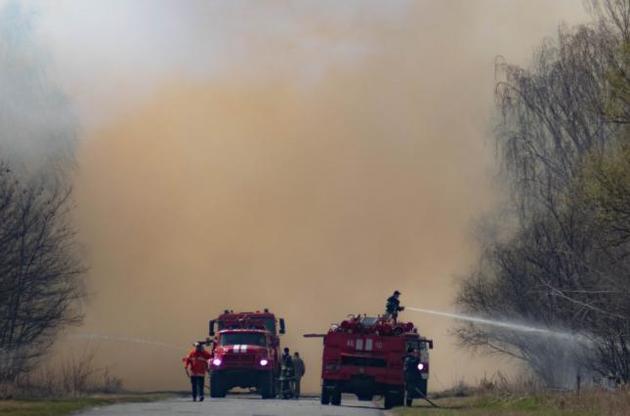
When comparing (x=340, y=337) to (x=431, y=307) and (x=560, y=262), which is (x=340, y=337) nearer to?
(x=560, y=262)

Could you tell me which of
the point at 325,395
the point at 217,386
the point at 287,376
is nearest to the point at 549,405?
the point at 325,395

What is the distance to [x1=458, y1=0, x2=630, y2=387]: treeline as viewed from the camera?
37.2 metres

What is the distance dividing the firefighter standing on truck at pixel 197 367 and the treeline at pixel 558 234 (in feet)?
34.0

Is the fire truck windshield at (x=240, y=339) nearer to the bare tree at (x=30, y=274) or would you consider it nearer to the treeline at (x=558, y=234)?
the bare tree at (x=30, y=274)

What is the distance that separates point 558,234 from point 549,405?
478 inches

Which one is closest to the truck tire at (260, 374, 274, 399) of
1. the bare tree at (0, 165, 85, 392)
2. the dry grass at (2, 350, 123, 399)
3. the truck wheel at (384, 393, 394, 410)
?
the dry grass at (2, 350, 123, 399)

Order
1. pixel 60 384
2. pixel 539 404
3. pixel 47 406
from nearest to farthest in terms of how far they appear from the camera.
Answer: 1. pixel 47 406
2. pixel 539 404
3. pixel 60 384

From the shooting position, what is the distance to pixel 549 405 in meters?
32.1

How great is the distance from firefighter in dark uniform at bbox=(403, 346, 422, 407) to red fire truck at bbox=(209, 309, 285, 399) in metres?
6.21

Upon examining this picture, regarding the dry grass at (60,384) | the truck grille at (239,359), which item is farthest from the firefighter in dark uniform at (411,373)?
the dry grass at (60,384)

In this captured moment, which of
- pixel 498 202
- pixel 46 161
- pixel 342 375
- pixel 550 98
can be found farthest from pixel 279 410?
pixel 498 202

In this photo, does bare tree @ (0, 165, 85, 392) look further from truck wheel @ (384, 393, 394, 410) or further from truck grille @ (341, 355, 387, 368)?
truck wheel @ (384, 393, 394, 410)

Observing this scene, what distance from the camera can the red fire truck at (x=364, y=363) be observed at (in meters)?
38.5

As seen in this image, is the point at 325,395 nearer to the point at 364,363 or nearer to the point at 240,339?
the point at 364,363
